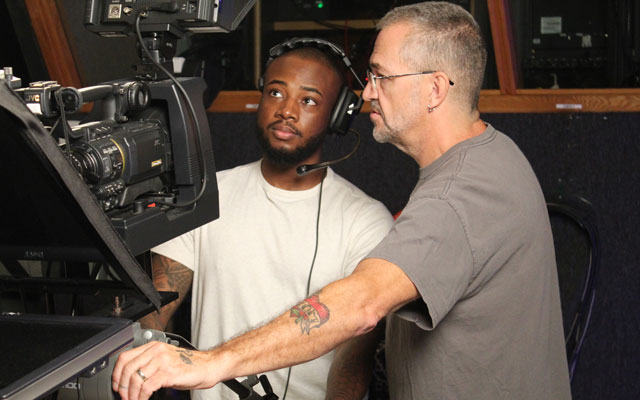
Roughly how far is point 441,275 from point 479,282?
13 cm

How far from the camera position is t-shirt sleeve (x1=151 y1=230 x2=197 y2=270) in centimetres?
177

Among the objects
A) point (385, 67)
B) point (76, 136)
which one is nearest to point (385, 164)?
point (385, 67)

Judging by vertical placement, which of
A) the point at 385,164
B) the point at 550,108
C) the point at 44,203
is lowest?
the point at 385,164

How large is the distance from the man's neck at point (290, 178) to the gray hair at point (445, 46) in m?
0.50

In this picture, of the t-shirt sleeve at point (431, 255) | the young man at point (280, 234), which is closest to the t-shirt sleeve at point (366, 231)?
the young man at point (280, 234)

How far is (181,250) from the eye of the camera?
1.77m

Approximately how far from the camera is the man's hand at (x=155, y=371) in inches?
33.8

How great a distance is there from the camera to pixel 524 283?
1276mm

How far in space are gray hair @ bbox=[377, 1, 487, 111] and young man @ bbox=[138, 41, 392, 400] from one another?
1.42ft

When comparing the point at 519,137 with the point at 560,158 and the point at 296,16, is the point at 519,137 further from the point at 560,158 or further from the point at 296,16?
the point at 296,16

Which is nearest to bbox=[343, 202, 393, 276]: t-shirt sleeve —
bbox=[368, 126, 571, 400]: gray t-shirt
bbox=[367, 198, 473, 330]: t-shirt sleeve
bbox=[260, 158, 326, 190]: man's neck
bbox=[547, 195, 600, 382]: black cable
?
bbox=[260, 158, 326, 190]: man's neck

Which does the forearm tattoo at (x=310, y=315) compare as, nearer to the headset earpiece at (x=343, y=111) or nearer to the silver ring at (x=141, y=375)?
the silver ring at (x=141, y=375)

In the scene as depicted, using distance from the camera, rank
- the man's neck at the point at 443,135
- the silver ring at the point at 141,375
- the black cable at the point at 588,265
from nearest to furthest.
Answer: the silver ring at the point at 141,375
the man's neck at the point at 443,135
the black cable at the point at 588,265

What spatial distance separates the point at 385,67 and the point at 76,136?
66 centimetres
